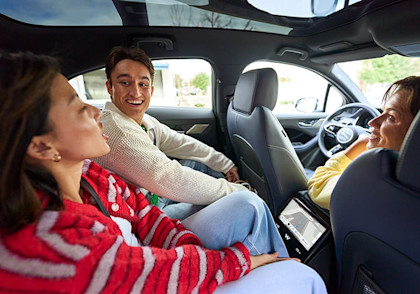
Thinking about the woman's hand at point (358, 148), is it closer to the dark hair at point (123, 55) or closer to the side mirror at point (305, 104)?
the dark hair at point (123, 55)

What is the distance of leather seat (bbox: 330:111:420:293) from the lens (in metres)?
0.64

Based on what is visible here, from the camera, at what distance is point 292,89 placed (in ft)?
8.82

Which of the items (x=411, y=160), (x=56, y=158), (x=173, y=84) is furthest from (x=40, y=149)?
(x=173, y=84)

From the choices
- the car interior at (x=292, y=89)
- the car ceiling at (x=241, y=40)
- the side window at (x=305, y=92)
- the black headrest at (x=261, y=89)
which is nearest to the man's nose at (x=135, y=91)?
the car interior at (x=292, y=89)

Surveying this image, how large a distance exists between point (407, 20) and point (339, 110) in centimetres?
83

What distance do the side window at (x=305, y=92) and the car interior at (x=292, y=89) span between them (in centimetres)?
1

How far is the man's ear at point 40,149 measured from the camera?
0.55 meters

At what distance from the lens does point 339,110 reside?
2125 millimetres

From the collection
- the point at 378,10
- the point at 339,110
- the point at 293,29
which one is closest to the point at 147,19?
the point at 293,29

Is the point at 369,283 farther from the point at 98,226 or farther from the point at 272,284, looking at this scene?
the point at 98,226

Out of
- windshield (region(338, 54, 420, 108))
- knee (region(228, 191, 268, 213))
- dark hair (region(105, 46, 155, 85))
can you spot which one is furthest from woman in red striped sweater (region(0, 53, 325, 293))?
windshield (region(338, 54, 420, 108))

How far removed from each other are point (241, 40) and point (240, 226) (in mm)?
1982

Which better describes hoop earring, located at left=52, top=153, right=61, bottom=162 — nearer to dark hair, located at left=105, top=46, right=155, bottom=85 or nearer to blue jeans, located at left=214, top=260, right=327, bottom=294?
blue jeans, located at left=214, top=260, right=327, bottom=294

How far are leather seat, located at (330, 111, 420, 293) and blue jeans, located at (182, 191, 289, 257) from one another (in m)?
0.28
